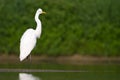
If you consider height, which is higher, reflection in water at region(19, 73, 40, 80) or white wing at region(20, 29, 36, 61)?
white wing at region(20, 29, 36, 61)

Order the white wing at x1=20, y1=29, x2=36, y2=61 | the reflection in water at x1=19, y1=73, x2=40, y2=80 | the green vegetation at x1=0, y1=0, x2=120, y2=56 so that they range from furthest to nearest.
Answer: the green vegetation at x1=0, y1=0, x2=120, y2=56 → the white wing at x1=20, y1=29, x2=36, y2=61 → the reflection in water at x1=19, y1=73, x2=40, y2=80

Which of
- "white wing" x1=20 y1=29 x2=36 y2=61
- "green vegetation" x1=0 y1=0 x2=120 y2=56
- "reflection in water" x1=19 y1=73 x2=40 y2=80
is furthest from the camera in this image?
"green vegetation" x1=0 y1=0 x2=120 y2=56

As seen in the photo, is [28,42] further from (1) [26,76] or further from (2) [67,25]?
(2) [67,25]

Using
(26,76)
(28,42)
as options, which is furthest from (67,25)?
(26,76)

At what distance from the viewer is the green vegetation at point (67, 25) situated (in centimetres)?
3081

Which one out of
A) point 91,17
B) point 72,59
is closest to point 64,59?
point 72,59

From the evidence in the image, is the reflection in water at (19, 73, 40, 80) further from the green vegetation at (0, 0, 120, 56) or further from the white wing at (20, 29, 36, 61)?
the green vegetation at (0, 0, 120, 56)

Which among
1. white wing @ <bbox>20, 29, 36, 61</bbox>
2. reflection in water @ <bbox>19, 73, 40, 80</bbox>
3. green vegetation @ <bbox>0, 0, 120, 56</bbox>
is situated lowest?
reflection in water @ <bbox>19, 73, 40, 80</bbox>

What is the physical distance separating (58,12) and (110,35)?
233 centimetres

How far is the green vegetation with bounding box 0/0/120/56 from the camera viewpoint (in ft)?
101

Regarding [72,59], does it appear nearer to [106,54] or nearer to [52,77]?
[106,54]

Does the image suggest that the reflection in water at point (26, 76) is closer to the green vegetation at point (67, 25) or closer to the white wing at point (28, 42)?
the white wing at point (28, 42)

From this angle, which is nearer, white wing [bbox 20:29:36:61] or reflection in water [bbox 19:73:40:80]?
reflection in water [bbox 19:73:40:80]

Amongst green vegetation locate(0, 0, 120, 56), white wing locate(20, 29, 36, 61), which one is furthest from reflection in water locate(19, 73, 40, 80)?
green vegetation locate(0, 0, 120, 56)
